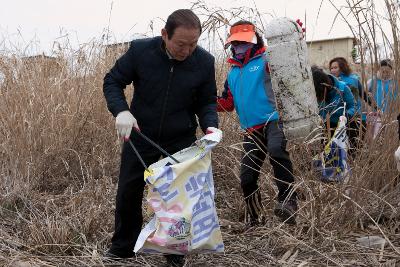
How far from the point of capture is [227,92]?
3.68m

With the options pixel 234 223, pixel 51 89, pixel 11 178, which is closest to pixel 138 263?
pixel 234 223

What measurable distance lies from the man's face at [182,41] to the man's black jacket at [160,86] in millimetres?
89

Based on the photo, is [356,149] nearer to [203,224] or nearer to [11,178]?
[203,224]

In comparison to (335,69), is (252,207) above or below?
below

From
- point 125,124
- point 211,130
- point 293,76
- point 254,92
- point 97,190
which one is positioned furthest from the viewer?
point 97,190

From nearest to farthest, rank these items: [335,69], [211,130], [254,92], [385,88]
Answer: [211,130], [385,88], [254,92], [335,69]

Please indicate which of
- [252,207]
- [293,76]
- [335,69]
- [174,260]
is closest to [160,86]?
[293,76]

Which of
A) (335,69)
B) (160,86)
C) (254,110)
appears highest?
(160,86)

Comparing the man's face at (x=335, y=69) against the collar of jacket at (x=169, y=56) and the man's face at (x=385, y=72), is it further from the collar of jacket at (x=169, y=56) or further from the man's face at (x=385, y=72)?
the collar of jacket at (x=169, y=56)

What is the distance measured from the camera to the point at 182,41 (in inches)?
100

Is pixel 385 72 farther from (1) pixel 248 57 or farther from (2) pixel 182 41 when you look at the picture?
(2) pixel 182 41

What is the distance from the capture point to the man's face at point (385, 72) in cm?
300

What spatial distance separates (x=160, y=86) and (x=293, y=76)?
73 centimetres

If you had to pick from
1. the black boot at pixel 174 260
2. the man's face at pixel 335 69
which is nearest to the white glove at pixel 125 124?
the black boot at pixel 174 260
